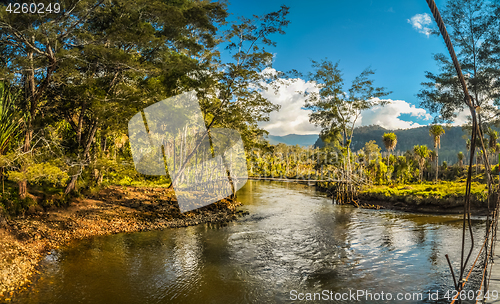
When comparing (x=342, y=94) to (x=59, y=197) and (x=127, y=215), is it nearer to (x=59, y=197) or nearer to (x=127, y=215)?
(x=127, y=215)

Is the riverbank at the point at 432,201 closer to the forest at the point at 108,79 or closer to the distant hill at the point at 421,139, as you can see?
the forest at the point at 108,79

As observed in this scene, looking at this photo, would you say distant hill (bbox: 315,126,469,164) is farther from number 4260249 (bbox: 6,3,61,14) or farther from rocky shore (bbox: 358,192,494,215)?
number 4260249 (bbox: 6,3,61,14)

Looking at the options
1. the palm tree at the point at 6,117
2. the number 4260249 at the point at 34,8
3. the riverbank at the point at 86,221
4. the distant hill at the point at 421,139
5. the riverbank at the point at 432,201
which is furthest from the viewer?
the distant hill at the point at 421,139

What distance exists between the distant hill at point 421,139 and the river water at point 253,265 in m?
112

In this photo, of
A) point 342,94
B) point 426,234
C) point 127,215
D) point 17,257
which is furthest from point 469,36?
point 17,257

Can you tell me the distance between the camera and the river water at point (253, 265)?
6.07 metres

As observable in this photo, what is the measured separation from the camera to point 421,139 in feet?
470

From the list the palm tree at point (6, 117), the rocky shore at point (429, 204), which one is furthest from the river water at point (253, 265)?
the palm tree at point (6, 117)

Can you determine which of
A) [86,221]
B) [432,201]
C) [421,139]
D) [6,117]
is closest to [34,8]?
[6,117]

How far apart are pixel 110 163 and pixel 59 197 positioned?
283 cm

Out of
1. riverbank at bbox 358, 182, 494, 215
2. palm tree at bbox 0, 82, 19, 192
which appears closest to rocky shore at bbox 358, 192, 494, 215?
riverbank at bbox 358, 182, 494, 215

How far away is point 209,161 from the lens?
22.0 m

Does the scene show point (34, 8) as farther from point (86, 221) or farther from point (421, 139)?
point (421, 139)

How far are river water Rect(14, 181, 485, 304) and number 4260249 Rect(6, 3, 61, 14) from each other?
20.8ft
